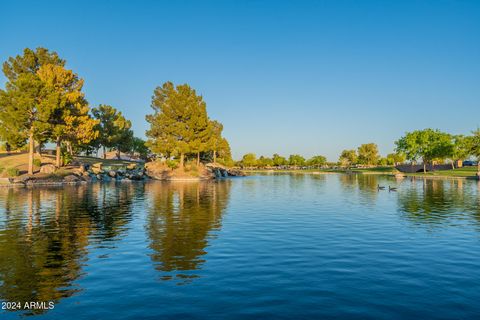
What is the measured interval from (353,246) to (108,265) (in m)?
12.0

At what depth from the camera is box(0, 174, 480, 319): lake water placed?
10.3 metres

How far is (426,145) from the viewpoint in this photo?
123 meters

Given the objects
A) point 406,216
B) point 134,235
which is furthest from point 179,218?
point 406,216

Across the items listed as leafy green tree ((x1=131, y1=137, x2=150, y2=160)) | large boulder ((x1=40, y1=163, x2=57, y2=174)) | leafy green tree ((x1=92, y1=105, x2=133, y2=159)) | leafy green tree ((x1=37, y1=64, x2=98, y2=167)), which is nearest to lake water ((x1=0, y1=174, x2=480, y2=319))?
large boulder ((x1=40, y1=163, x2=57, y2=174))

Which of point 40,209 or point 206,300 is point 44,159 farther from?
point 206,300

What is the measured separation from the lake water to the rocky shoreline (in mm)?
37559

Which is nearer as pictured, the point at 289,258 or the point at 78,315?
the point at 78,315

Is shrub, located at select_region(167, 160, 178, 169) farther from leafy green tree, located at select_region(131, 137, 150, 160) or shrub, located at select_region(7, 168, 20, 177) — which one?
leafy green tree, located at select_region(131, 137, 150, 160)

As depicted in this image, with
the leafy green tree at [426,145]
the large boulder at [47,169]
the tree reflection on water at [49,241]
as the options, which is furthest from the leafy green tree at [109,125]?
the leafy green tree at [426,145]

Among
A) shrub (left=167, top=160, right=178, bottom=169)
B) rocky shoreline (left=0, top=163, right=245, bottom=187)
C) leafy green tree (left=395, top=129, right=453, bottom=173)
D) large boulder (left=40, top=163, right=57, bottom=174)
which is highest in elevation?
leafy green tree (left=395, top=129, right=453, bottom=173)

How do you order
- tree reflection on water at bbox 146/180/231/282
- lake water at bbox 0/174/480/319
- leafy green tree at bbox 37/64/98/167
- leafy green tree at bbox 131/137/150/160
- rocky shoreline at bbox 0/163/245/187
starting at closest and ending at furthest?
lake water at bbox 0/174/480/319
tree reflection on water at bbox 146/180/231/282
rocky shoreline at bbox 0/163/245/187
leafy green tree at bbox 37/64/98/167
leafy green tree at bbox 131/137/150/160

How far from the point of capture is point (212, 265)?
14.7 meters

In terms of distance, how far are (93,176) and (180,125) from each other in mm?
25828

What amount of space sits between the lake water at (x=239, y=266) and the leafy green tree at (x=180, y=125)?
2556 inches
